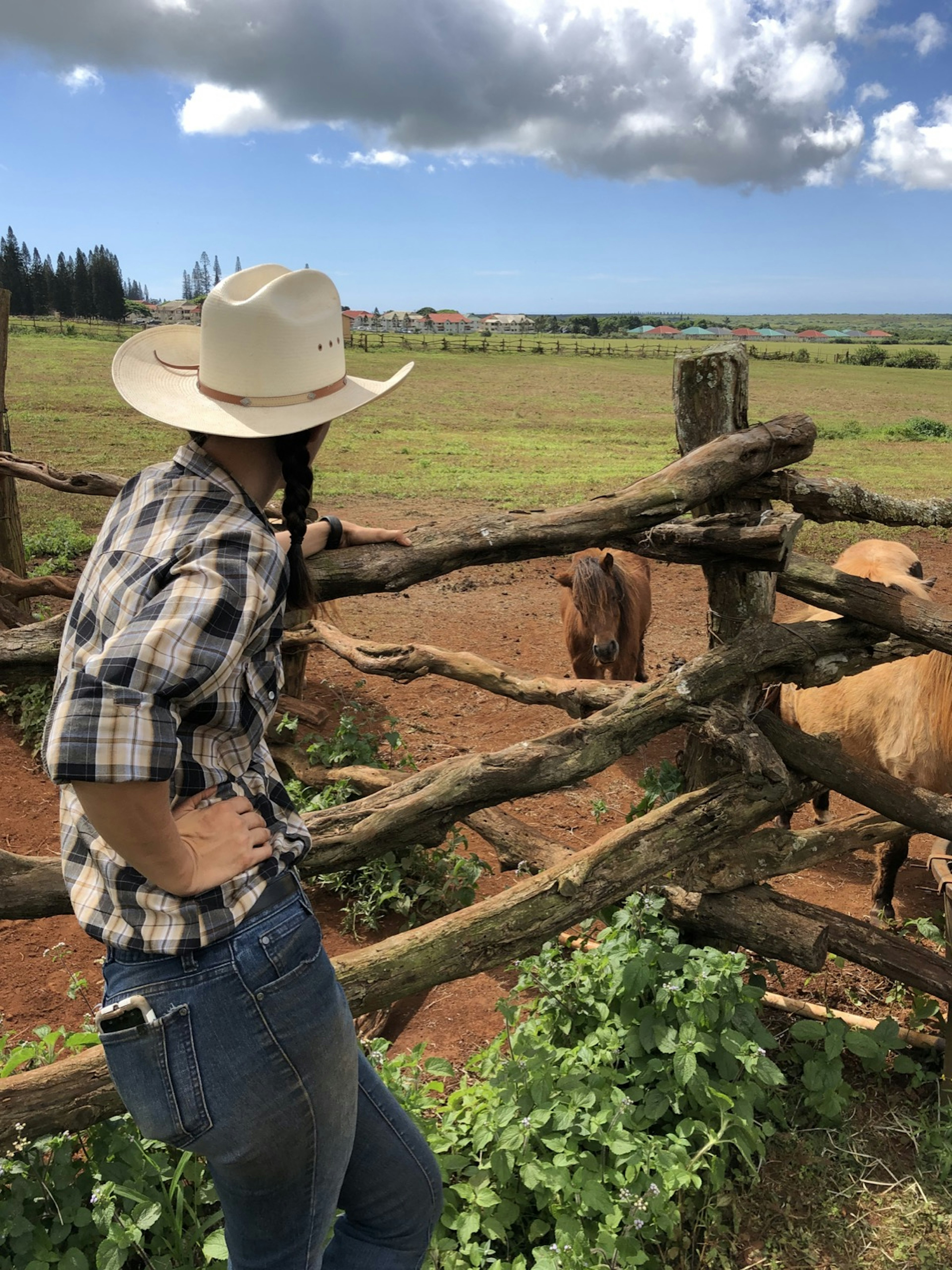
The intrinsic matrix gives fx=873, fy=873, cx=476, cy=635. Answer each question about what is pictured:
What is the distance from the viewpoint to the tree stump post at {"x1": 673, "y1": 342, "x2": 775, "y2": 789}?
3.15 meters

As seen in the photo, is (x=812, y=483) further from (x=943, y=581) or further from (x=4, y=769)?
(x=943, y=581)

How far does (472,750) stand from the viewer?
6.33 metres

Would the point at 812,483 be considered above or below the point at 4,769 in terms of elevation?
above

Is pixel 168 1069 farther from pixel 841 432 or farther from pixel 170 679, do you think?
pixel 841 432

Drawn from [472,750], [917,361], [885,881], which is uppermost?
[917,361]

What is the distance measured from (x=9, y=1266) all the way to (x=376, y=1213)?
0.95 metres

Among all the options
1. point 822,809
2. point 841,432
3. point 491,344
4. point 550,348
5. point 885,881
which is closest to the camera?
point 885,881

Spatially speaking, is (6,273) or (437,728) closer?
(437,728)

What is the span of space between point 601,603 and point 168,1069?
546 cm

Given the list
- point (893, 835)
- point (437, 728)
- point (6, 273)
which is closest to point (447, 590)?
point (437, 728)

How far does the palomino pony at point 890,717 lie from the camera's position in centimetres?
447

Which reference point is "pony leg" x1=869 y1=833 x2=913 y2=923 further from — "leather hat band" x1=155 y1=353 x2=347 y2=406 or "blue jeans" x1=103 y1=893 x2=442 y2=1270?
"leather hat band" x1=155 y1=353 x2=347 y2=406

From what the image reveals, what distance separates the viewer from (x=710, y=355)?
314 cm

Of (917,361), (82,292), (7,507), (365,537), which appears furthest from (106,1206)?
(82,292)
